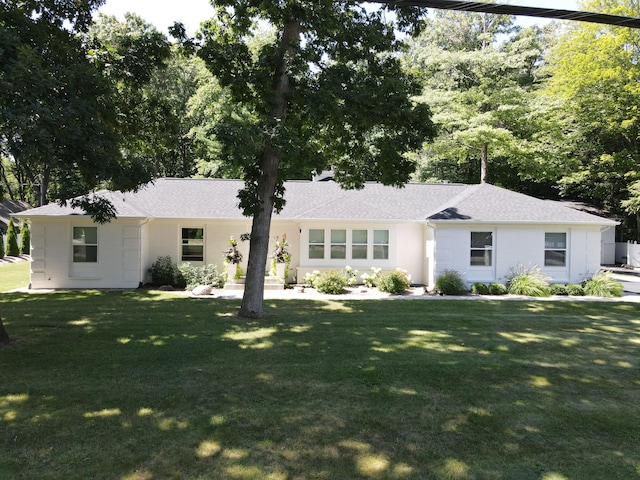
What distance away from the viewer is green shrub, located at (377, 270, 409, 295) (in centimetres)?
1579

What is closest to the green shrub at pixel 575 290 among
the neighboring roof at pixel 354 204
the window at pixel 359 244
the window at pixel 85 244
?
the neighboring roof at pixel 354 204

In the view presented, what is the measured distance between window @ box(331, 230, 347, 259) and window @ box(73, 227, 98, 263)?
8855mm

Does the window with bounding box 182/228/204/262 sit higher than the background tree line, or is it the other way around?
the background tree line

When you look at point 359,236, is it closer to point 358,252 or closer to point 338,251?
point 358,252

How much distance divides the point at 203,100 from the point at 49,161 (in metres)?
21.7

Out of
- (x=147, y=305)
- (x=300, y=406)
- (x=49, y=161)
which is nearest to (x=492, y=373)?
(x=300, y=406)

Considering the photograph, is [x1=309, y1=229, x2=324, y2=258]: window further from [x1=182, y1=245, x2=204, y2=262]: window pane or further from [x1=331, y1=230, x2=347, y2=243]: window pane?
[x1=182, y1=245, x2=204, y2=262]: window pane

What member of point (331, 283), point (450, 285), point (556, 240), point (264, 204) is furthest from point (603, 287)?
point (264, 204)

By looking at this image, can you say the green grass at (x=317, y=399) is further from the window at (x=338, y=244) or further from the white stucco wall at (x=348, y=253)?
the window at (x=338, y=244)

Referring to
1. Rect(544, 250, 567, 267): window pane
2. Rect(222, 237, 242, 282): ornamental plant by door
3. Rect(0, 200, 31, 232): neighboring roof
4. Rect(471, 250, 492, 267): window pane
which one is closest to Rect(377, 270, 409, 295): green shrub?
Rect(471, 250, 492, 267): window pane

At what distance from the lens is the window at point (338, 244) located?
18.2 metres

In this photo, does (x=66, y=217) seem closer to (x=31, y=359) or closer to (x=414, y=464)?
(x=31, y=359)

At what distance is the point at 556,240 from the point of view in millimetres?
16844

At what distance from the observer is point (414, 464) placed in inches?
155
